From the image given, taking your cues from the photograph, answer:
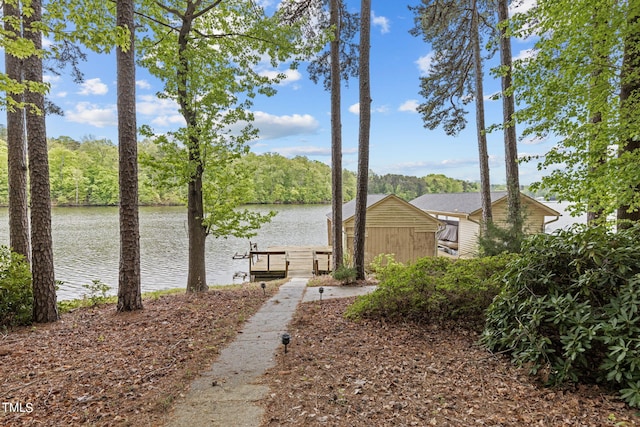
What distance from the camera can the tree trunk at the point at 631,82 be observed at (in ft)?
13.0

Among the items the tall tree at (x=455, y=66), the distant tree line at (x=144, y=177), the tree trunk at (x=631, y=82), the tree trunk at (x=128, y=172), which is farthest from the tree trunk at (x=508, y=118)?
the distant tree line at (x=144, y=177)

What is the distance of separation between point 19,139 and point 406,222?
42.0 feet

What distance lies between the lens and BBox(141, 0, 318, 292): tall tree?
6.88 metres

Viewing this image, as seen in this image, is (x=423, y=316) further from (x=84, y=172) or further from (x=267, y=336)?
(x=84, y=172)

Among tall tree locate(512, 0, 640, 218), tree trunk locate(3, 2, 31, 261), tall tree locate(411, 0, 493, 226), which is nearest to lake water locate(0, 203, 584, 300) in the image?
tree trunk locate(3, 2, 31, 261)

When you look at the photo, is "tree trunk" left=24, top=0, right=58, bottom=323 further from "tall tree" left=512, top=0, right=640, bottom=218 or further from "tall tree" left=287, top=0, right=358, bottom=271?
"tall tree" left=512, top=0, right=640, bottom=218

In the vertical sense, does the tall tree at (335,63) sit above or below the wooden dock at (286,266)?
above

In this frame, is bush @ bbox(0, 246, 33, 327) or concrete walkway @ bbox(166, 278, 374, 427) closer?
concrete walkway @ bbox(166, 278, 374, 427)

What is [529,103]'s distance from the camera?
4840mm

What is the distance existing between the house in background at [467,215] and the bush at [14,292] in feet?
40.4

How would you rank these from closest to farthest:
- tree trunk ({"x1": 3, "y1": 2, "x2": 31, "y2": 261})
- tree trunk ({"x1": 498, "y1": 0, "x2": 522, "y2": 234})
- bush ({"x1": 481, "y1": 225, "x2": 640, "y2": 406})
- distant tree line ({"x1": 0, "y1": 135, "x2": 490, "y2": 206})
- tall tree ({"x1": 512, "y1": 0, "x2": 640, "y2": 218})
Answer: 1. bush ({"x1": 481, "y1": 225, "x2": 640, "y2": 406})
2. tall tree ({"x1": 512, "y1": 0, "x2": 640, "y2": 218})
3. tree trunk ({"x1": 3, "y1": 2, "x2": 31, "y2": 261})
4. tree trunk ({"x1": 498, "y1": 0, "x2": 522, "y2": 234})
5. distant tree line ({"x1": 0, "y1": 135, "x2": 490, "y2": 206})

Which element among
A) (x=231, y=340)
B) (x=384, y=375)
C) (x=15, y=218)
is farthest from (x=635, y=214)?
(x=15, y=218)

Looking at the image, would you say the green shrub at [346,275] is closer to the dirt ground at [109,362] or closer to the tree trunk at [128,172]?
the dirt ground at [109,362]

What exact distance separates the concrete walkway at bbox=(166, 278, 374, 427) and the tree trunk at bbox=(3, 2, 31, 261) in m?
5.05
